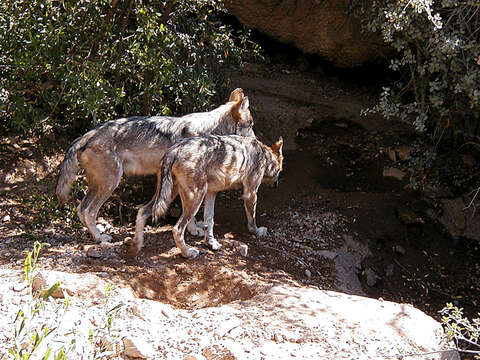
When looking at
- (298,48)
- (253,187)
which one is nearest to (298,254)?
(253,187)

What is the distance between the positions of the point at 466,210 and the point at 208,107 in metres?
4.38

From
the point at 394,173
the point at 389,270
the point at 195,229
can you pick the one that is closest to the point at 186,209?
the point at 195,229

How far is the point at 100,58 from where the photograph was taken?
746 cm

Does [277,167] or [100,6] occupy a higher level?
[100,6]

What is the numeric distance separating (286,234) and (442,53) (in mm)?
3228

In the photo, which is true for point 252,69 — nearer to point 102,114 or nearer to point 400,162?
point 400,162

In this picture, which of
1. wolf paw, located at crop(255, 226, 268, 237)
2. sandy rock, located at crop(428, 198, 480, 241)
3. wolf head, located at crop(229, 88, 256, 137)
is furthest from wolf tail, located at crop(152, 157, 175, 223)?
sandy rock, located at crop(428, 198, 480, 241)

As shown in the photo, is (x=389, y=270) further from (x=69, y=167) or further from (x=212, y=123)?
(x=69, y=167)

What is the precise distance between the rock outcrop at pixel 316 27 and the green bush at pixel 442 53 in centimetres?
231

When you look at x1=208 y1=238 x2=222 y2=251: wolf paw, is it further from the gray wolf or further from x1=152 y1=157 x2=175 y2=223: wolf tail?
x1=152 y1=157 x2=175 y2=223: wolf tail

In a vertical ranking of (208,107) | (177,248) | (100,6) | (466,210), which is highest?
(100,6)

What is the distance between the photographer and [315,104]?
11.2 m

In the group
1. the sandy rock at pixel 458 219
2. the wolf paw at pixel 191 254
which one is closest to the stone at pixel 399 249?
the sandy rock at pixel 458 219

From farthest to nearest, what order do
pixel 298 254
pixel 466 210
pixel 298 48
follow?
pixel 298 48, pixel 466 210, pixel 298 254
